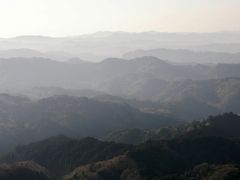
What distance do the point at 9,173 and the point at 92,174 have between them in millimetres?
29611

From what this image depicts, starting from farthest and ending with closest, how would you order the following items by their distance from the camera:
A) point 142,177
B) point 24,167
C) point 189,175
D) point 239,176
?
1. point 24,167
2. point 142,177
3. point 189,175
4. point 239,176

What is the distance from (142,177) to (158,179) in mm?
14906

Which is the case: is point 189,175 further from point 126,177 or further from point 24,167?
point 24,167

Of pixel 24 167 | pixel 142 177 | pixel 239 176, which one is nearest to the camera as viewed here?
pixel 239 176

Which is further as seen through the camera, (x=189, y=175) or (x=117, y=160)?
(x=117, y=160)

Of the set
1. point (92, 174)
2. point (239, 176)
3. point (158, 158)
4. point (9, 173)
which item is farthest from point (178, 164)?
point (9, 173)

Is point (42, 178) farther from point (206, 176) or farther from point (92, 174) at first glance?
point (206, 176)

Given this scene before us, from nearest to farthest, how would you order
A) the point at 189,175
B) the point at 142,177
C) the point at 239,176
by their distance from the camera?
the point at 239,176
the point at 189,175
the point at 142,177

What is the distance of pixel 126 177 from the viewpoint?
178m

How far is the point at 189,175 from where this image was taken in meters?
161

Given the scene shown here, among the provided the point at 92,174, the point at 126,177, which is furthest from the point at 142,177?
the point at 92,174

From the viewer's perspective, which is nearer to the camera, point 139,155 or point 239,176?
point 239,176

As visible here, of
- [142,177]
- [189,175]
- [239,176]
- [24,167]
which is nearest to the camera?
[239,176]

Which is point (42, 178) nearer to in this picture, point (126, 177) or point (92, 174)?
point (92, 174)
